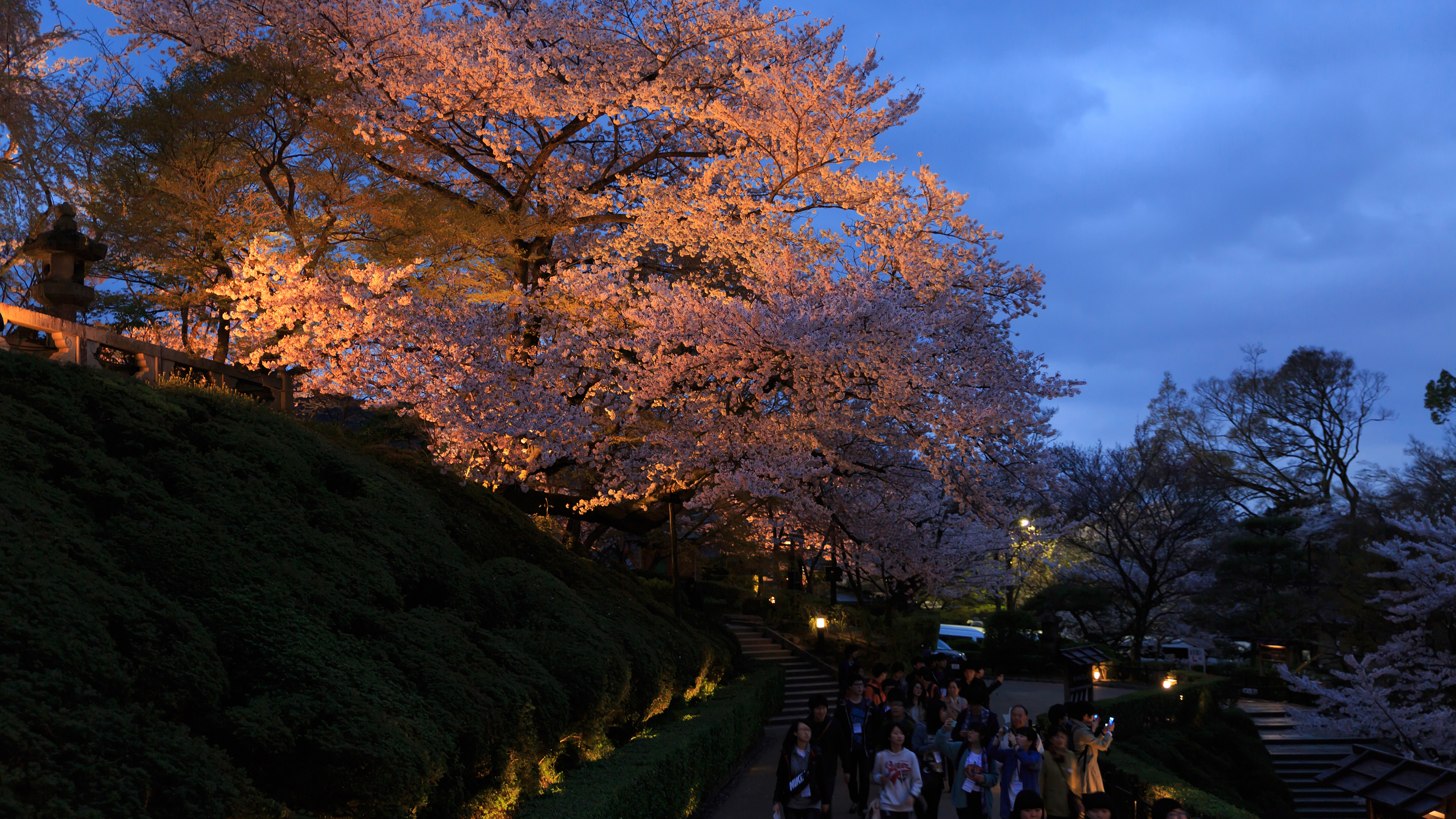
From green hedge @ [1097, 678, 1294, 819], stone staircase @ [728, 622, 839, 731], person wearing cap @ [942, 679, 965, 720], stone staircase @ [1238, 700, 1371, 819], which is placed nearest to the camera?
person wearing cap @ [942, 679, 965, 720]

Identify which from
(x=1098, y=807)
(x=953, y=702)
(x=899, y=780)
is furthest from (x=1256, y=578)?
(x=1098, y=807)

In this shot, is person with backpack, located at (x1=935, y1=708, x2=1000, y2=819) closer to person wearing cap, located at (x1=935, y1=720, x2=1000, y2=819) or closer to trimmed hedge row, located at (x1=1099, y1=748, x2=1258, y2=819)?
person wearing cap, located at (x1=935, y1=720, x2=1000, y2=819)

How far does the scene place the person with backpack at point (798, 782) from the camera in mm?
7656

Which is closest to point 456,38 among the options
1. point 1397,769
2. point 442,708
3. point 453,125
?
point 453,125

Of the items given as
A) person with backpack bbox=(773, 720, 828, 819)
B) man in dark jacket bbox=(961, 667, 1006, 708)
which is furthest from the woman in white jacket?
man in dark jacket bbox=(961, 667, 1006, 708)

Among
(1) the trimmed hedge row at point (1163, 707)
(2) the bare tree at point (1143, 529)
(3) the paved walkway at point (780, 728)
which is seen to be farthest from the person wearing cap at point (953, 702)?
(2) the bare tree at point (1143, 529)

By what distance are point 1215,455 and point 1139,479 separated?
655 inches

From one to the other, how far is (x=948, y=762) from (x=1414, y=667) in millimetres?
17004

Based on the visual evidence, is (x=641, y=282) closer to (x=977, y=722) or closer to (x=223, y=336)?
(x=223, y=336)

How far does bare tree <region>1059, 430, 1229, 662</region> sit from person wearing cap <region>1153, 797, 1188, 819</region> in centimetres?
2459

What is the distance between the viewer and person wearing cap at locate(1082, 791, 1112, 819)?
6.30 m

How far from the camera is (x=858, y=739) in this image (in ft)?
33.4

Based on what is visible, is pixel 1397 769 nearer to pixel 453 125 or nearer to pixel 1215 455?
pixel 453 125

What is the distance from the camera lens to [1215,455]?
145ft
